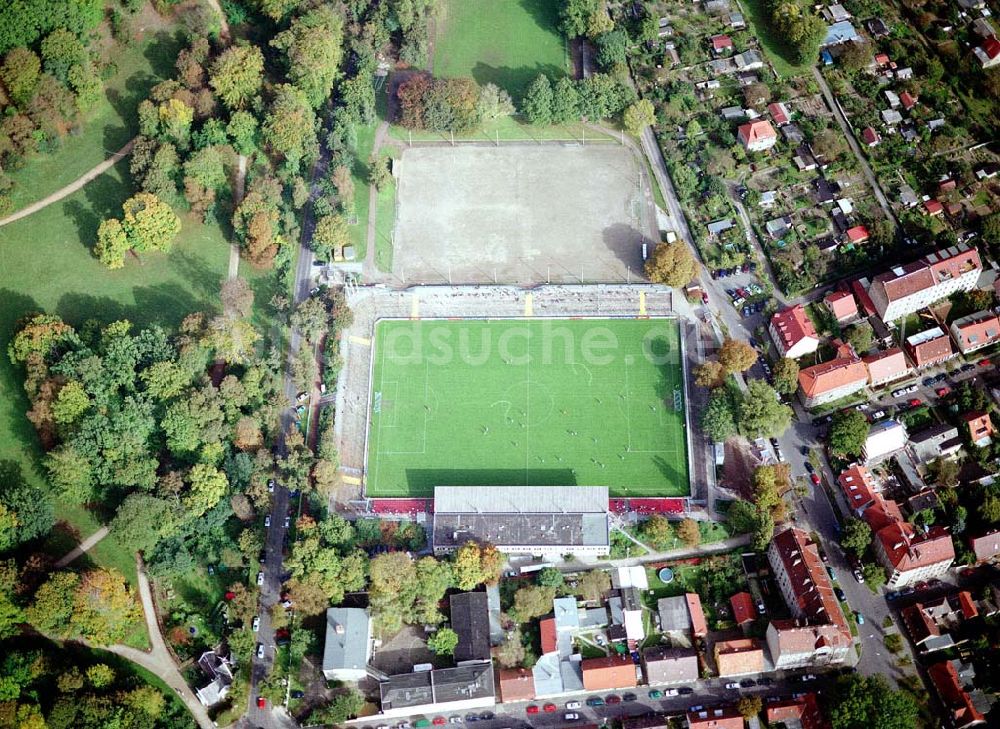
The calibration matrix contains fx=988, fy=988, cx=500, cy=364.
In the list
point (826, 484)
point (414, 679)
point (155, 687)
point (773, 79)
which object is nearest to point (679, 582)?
point (826, 484)

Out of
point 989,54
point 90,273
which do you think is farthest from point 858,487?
point 90,273

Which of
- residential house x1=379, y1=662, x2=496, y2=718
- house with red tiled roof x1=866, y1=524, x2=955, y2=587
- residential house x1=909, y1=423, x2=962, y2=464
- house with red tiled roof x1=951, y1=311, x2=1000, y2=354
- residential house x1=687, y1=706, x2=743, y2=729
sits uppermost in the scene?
house with red tiled roof x1=951, y1=311, x2=1000, y2=354

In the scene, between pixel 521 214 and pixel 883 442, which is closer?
pixel 883 442

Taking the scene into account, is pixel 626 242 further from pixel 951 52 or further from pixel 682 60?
pixel 951 52

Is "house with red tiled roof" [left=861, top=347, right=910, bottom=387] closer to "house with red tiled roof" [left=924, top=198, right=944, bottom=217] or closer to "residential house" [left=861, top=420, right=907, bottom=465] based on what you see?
"residential house" [left=861, top=420, right=907, bottom=465]

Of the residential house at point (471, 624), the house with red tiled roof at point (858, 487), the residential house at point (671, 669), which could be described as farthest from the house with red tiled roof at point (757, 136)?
the residential house at point (471, 624)

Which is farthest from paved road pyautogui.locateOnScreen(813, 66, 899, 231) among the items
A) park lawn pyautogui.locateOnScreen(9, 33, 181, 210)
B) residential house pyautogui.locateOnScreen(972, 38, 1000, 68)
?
park lawn pyautogui.locateOnScreen(9, 33, 181, 210)

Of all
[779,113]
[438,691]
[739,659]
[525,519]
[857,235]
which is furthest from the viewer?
[779,113]

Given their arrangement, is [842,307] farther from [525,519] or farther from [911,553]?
[525,519]
